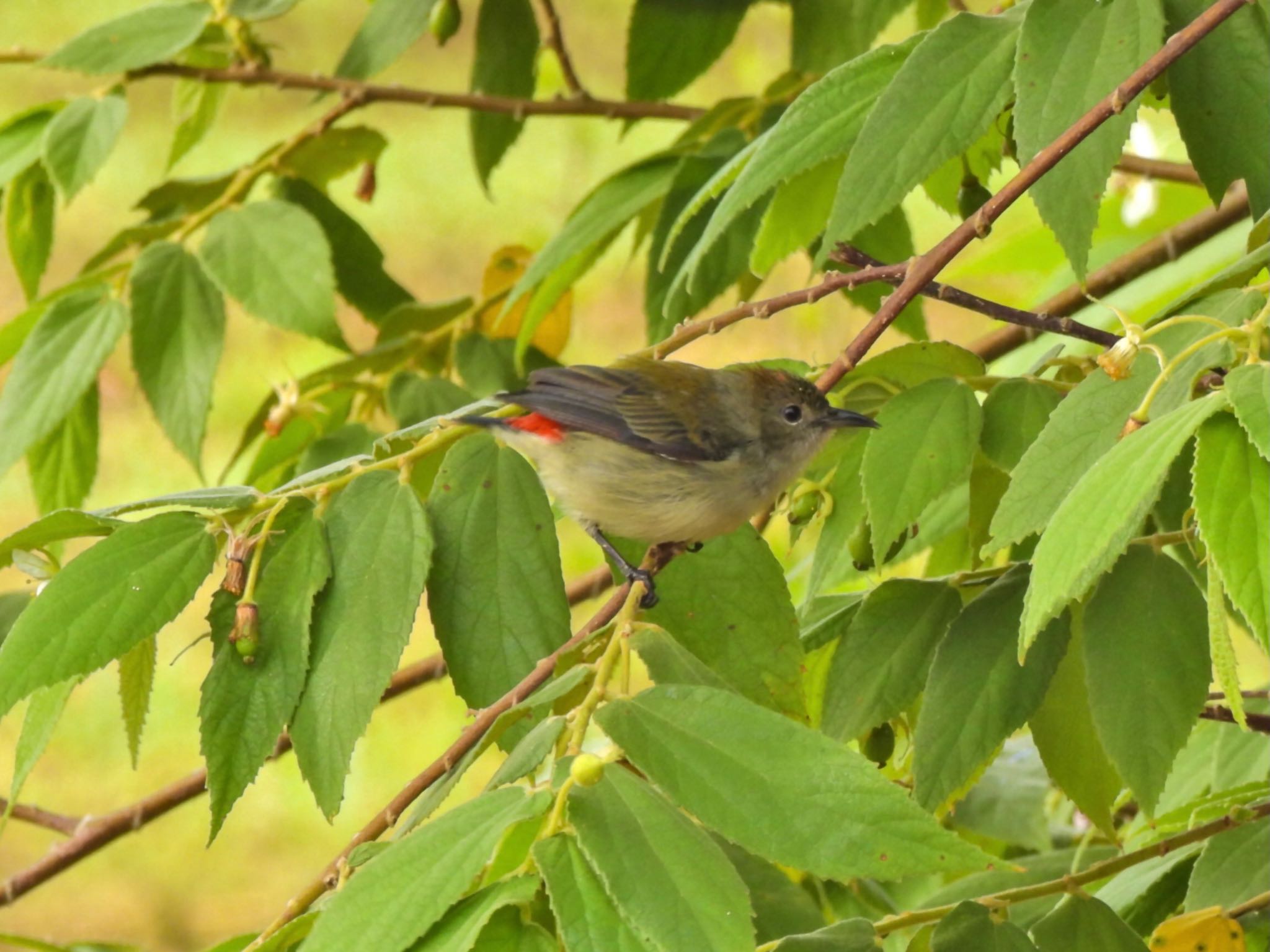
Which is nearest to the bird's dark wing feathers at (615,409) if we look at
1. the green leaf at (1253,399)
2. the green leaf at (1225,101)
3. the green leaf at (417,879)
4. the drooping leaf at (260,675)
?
the drooping leaf at (260,675)

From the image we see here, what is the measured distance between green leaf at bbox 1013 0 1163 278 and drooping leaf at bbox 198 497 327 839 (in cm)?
86

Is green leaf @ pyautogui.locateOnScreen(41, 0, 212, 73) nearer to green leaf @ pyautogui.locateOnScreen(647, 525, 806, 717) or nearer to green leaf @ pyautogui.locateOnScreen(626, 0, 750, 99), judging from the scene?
green leaf @ pyautogui.locateOnScreen(626, 0, 750, 99)

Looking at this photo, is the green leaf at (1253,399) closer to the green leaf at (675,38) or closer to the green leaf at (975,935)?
the green leaf at (975,935)

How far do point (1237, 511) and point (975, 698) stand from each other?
51 centimetres

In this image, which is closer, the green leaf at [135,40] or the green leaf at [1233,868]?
the green leaf at [1233,868]

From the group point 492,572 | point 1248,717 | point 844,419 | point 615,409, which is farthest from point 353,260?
point 1248,717

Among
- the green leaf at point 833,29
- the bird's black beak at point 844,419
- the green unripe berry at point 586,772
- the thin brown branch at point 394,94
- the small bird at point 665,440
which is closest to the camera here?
the green unripe berry at point 586,772

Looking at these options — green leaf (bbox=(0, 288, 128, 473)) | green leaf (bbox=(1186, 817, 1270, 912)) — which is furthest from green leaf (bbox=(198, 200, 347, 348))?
green leaf (bbox=(1186, 817, 1270, 912))

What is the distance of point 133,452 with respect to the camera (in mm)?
7934

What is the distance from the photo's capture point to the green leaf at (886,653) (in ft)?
5.51

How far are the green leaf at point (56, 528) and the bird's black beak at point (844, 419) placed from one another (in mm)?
929

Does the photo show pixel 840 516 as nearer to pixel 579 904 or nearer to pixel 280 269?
pixel 579 904

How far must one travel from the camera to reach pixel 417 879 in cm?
119

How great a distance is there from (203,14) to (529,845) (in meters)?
1.71
